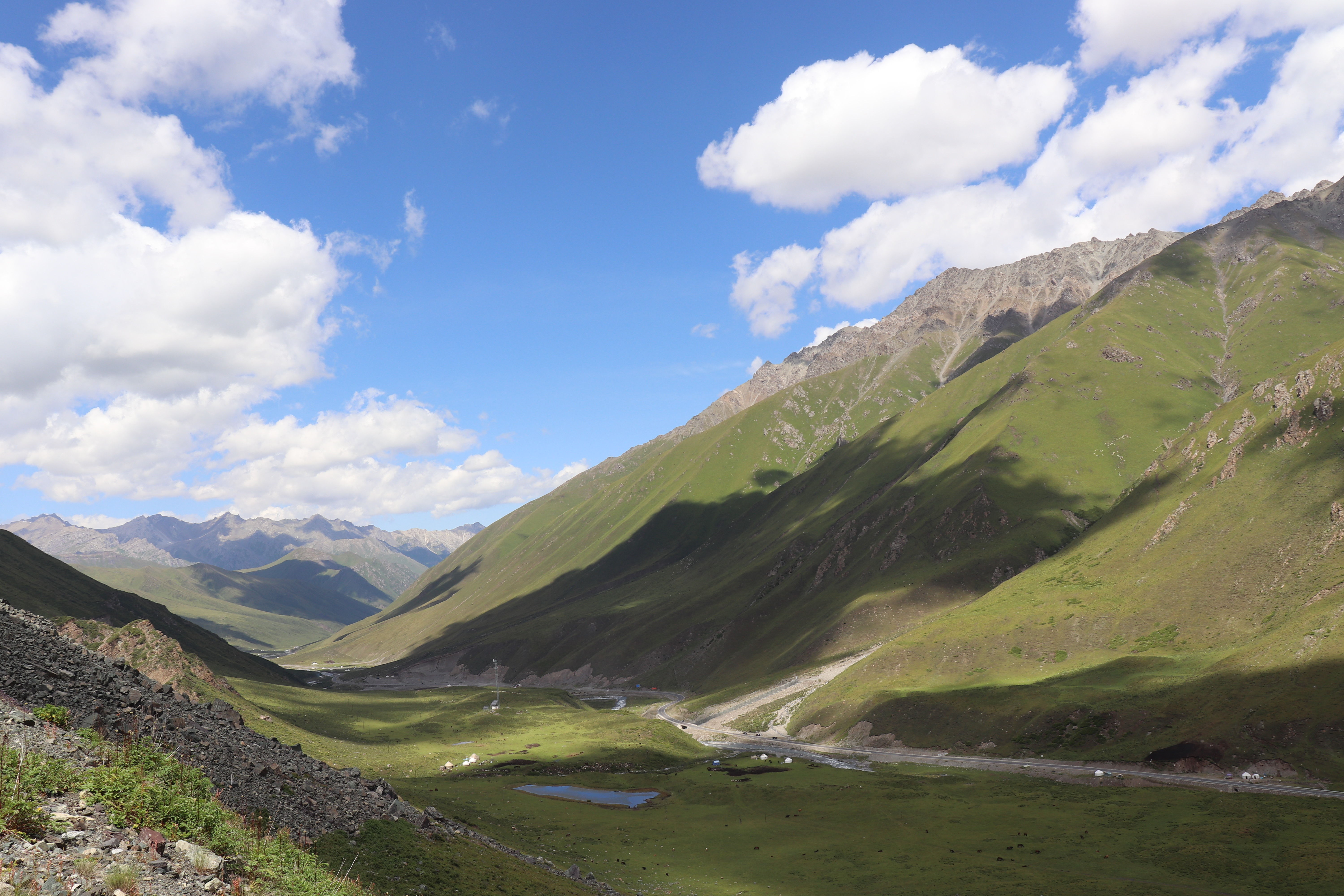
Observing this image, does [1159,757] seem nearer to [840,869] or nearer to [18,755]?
[840,869]

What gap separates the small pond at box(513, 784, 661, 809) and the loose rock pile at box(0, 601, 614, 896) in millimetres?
53413

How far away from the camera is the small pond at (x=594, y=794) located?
9512 centimetres

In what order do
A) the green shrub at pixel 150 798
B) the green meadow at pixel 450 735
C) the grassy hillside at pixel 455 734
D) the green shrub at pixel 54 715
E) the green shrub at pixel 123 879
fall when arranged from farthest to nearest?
the grassy hillside at pixel 455 734, the green meadow at pixel 450 735, the green shrub at pixel 54 715, the green shrub at pixel 150 798, the green shrub at pixel 123 879

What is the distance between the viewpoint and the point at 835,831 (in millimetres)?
79625

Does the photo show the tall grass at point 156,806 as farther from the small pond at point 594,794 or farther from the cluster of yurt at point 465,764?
the cluster of yurt at point 465,764

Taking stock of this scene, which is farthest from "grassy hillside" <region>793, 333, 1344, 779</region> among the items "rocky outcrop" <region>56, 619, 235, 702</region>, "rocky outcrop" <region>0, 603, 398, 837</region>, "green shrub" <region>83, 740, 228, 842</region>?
"rocky outcrop" <region>56, 619, 235, 702</region>

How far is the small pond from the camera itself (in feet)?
312

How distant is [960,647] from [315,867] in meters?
164

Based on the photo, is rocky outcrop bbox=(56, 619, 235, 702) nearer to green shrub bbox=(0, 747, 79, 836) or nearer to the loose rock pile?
the loose rock pile

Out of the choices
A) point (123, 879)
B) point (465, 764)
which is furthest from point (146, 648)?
point (123, 879)

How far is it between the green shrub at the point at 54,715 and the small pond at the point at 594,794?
248 feet

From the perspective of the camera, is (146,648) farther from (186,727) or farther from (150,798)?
(150,798)

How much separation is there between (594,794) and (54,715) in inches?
3372

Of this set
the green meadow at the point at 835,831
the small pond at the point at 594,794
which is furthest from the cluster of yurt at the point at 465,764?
the small pond at the point at 594,794
